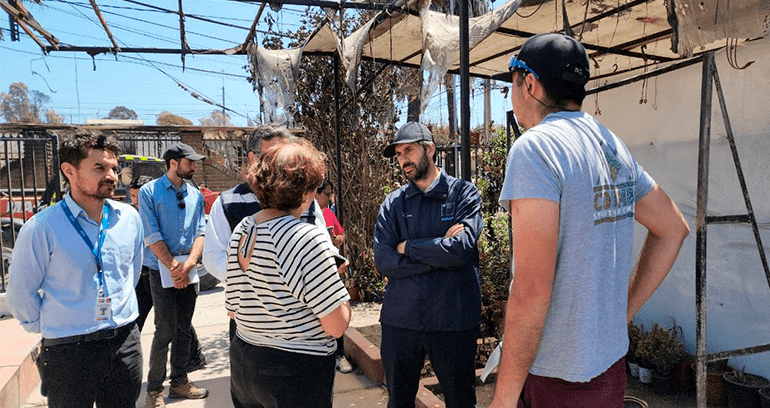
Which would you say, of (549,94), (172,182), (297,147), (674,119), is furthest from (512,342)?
(674,119)

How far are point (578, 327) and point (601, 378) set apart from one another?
0.68 feet

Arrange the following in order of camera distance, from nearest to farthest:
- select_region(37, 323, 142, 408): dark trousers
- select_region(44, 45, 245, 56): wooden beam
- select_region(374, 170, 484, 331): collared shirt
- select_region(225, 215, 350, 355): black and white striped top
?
select_region(225, 215, 350, 355): black and white striped top, select_region(37, 323, 142, 408): dark trousers, select_region(374, 170, 484, 331): collared shirt, select_region(44, 45, 245, 56): wooden beam

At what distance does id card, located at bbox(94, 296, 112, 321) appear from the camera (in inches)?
96.7

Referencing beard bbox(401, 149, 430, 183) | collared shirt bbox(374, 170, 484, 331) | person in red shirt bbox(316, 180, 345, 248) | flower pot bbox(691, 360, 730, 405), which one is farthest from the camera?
person in red shirt bbox(316, 180, 345, 248)

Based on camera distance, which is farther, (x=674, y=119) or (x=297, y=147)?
(x=674, y=119)

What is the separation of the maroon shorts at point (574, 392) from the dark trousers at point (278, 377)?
0.87 metres

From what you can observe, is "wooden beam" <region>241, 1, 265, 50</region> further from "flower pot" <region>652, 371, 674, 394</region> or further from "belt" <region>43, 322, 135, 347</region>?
"flower pot" <region>652, 371, 674, 394</region>

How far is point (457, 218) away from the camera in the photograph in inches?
117

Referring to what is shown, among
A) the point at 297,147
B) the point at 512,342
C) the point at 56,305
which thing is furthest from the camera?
the point at 56,305

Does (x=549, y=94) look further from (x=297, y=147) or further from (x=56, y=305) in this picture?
(x=56, y=305)

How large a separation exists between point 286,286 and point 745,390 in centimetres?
365

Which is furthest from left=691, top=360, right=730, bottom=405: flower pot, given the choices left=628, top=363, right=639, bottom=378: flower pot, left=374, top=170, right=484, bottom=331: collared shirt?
left=374, top=170, right=484, bottom=331: collared shirt

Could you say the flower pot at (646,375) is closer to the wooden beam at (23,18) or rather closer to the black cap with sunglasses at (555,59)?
the black cap with sunglasses at (555,59)

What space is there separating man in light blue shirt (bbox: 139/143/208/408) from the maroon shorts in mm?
3204
